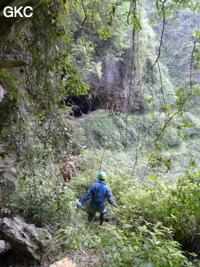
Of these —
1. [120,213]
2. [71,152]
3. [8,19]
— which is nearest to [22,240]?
[71,152]

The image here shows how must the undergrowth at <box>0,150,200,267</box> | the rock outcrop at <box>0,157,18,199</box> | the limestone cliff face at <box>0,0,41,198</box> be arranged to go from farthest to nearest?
the undergrowth at <box>0,150,200,267</box> < the rock outcrop at <box>0,157,18,199</box> < the limestone cliff face at <box>0,0,41,198</box>

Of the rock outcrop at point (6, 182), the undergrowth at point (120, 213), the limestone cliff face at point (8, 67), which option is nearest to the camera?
the limestone cliff face at point (8, 67)

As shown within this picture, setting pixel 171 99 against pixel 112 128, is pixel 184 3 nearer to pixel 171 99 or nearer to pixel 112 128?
pixel 112 128

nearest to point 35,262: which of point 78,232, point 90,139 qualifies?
point 78,232

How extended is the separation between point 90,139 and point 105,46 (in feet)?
18.0

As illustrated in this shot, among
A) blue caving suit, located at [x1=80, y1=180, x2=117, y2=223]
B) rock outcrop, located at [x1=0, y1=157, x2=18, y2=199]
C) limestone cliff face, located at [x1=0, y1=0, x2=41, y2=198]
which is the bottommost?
blue caving suit, located at [x1=80, y1=180, x2=117, y2=223]

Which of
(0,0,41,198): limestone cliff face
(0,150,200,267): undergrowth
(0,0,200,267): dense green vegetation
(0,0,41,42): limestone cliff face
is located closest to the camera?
(0,0,41,42): limestone cliff face

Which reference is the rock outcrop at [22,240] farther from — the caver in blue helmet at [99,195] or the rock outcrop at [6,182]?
the caver in blue helmet at [99,195]

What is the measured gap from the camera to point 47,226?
3.32m

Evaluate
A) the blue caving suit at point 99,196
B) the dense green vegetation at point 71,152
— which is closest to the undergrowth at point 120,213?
the dense green vegetation at point 71,152

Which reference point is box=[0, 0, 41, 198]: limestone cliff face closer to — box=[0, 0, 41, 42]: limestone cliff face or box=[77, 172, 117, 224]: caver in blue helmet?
box=[0, 0, 41, 42]: limestone cliff face

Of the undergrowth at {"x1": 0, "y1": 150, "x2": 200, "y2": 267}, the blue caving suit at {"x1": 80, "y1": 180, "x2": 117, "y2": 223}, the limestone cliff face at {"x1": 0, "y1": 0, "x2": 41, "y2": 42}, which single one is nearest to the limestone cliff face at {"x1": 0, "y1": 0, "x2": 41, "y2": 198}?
the limestone cliff face at {"x1": 0, "y1": 0, "x2": 41, "y2": 42}

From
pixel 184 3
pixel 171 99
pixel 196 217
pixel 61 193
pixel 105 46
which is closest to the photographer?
pixel 184 3

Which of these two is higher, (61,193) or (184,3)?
(184,3)
